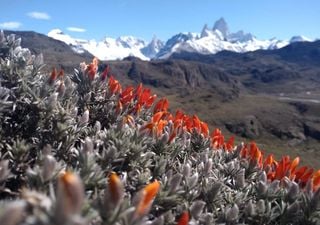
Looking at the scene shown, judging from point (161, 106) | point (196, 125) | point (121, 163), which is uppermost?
point (161, 106)

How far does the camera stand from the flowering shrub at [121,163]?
2262 mm

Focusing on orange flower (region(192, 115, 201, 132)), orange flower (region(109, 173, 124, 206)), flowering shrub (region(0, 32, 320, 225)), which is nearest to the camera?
orange flower (region(109, 173, 124, 206))

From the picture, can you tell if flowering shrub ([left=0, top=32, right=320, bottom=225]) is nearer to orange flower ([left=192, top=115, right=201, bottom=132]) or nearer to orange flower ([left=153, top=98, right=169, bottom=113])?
orange flower ([left=192, top=115, right=201, bottom=132])

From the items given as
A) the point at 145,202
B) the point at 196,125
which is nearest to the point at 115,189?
the point at 145,202

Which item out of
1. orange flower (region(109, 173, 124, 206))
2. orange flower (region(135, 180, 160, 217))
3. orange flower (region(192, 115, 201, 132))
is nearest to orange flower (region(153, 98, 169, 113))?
orange flower (region(192, 115, 201, 132))

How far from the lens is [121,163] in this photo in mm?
2998

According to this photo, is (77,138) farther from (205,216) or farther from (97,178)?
(205,216)

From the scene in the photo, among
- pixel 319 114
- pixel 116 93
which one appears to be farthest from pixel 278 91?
pixel 116 93

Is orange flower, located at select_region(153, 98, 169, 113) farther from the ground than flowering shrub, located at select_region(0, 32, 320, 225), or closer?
farther from the ground

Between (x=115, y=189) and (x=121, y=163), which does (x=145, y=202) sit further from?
(x=121, y=163)

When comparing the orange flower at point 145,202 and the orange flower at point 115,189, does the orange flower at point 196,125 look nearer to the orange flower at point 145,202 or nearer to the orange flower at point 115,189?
the orange flower at point 145,202

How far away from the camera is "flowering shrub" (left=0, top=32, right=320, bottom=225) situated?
226 cm

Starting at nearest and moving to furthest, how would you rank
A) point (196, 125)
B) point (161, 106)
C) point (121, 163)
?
point (121, 163)
point (196, 125)
point (161, 106)

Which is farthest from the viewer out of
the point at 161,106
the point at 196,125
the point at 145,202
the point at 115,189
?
the point at 161,106
